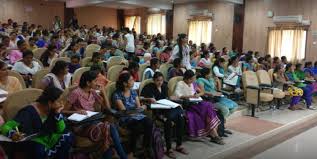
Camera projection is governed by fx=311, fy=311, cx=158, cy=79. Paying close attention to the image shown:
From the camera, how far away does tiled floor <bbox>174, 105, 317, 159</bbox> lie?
378cm

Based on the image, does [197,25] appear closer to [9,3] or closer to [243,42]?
[243,42]

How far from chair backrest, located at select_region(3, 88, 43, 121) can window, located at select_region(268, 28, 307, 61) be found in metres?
9.01

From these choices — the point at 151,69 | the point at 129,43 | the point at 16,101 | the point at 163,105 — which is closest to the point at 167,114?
the point at 163,105

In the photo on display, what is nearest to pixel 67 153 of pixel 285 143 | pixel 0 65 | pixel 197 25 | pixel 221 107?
pixel 0 65

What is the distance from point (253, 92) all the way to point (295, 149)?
5.46ft

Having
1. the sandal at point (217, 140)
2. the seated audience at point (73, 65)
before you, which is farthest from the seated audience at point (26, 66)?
the sandal at point (217, 140)

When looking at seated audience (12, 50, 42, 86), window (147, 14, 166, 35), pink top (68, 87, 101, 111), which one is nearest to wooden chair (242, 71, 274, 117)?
pink top (68, 87, 101, 111)

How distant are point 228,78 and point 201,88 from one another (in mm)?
1717

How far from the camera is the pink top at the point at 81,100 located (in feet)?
9.98

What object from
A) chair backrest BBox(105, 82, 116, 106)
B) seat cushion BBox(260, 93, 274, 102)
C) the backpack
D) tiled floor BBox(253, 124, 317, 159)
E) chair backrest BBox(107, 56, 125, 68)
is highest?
chair backrest BBox(107, 56, 125, 68)

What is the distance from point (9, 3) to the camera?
47.0 ft

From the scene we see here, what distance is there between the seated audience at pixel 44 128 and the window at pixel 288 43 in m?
9.08

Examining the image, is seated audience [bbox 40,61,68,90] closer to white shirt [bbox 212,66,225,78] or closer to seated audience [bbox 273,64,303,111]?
white shirt [bbox 212,66,225,78]

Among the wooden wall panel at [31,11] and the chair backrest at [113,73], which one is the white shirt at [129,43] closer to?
the chair backrest at [113,73]
